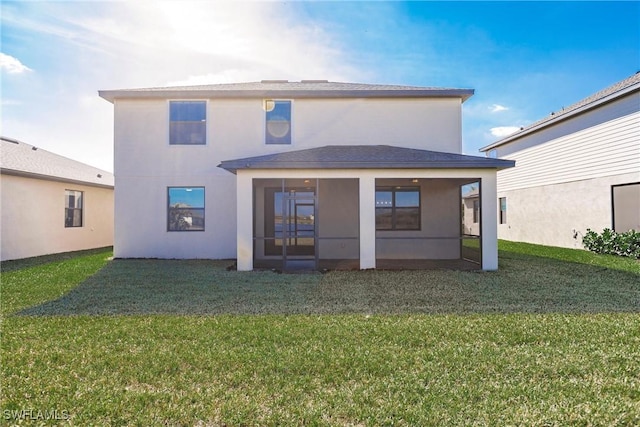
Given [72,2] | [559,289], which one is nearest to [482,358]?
[559,289]

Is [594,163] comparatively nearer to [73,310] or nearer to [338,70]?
[338,70]

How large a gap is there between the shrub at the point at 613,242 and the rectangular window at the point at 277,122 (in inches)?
487

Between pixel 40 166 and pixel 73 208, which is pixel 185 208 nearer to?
pixel 73 208

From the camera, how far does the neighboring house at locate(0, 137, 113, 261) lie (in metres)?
11.7

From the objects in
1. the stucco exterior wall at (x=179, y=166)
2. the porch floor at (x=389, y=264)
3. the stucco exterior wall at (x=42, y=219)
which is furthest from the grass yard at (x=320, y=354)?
the stucco exterior wall at (x=42, y=219)

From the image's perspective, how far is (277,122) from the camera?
39.8ft

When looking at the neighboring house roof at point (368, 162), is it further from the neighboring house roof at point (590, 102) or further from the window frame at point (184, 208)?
the neighboring house roof at point (590, 102)

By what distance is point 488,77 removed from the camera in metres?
15.7

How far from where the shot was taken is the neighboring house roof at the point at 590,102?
1227 centimetres

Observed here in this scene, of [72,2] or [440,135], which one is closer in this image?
[72,2]

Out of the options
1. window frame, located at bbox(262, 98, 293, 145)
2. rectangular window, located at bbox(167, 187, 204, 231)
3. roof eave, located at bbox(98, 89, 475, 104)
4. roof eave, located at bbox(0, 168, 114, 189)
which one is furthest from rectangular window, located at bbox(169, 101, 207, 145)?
roof eave, located at bbox(0, 168, 114, 189)

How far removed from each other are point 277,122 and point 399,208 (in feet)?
17.6

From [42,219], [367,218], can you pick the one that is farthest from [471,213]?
[42,219]

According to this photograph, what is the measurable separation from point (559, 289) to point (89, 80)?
15387mm
